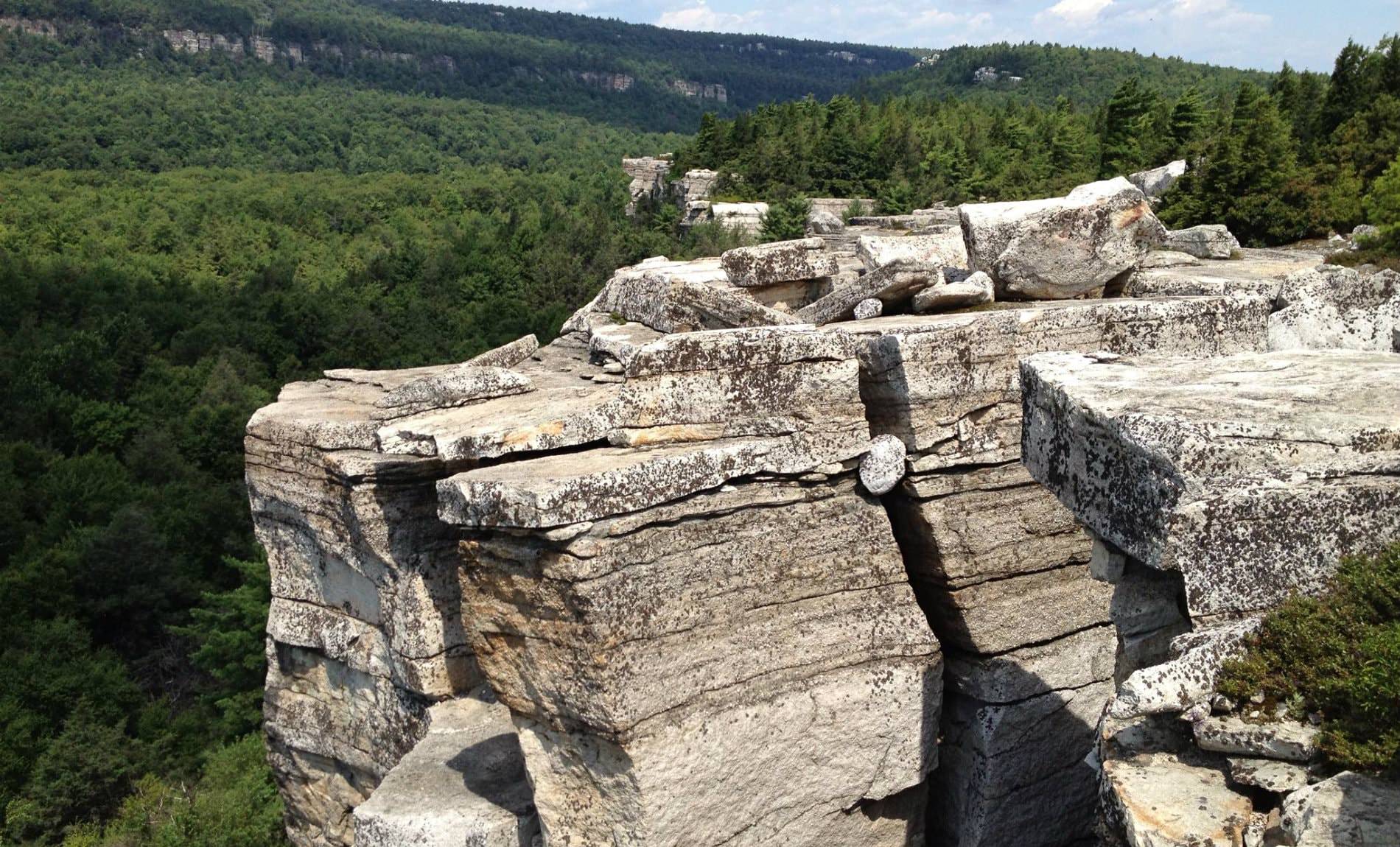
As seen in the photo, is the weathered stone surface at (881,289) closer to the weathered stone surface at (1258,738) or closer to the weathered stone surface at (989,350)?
the weathered stone surface at (989,350)

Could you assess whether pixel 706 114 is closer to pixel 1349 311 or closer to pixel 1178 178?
pixel 1178 178

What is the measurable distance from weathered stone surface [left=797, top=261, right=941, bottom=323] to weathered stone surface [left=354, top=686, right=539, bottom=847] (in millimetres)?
5557

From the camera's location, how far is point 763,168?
61.8 metres

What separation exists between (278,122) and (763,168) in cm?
10907

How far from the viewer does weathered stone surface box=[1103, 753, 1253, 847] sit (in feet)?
18.1

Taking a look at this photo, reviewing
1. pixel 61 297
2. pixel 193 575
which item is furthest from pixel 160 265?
pixel 193 575

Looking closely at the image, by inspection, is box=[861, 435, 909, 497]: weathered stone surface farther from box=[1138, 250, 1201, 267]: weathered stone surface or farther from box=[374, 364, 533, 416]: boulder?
box=[1138, 250, 1201, 267]: weathered stone surface

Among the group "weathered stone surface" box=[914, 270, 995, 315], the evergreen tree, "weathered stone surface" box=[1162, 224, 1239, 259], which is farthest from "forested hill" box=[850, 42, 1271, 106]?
"weathered stone surface" box=[914, 270, 995, 315]

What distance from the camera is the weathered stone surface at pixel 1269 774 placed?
5.50 meters

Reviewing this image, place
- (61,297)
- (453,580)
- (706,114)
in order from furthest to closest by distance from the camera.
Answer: (706,114)
(61,297)
(453,580)

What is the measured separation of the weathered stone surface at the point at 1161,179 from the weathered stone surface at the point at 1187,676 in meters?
28.4

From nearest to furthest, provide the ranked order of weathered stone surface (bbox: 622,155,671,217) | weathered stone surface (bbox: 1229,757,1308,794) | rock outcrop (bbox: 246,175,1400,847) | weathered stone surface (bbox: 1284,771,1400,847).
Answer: weathered stone surface (bbox: 1284,771,1400,847) < weathered stone surface (bbox: 1229,757,1308,794) < rock outcrop (bbox: 246,175,1400,847) < weathered stone surface (bbox: 622,155,671,217)

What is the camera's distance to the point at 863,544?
998cm

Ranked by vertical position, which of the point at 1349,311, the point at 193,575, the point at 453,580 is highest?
the point at 1349,311
